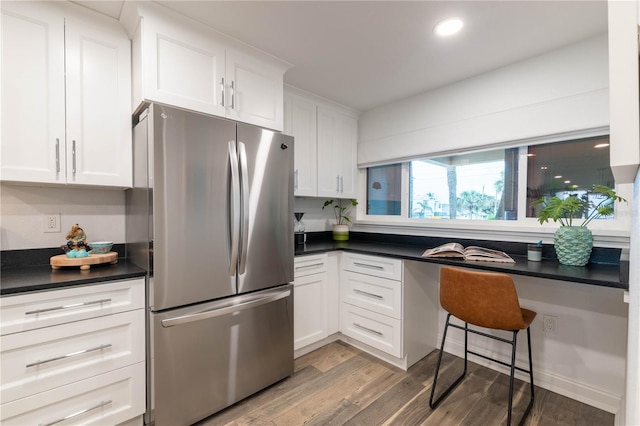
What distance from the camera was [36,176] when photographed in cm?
154

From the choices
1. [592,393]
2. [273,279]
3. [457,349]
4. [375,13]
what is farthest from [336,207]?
[592,393]

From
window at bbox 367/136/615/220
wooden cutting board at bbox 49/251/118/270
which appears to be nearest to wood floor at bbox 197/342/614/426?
wooden cutting board at bbox 49/251/118/270

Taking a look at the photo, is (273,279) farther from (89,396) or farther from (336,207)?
(336,207)

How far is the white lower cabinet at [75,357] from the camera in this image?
4.20ft

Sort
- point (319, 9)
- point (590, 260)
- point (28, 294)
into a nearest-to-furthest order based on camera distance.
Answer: point (28, 294) < point (319, 9) < point (590, 260)

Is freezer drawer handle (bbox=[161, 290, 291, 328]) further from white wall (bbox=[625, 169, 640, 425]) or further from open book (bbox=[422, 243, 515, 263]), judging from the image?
white wall (bbox=[625, 169, 640, 425])

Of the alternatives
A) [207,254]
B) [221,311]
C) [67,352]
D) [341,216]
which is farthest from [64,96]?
[341,216]

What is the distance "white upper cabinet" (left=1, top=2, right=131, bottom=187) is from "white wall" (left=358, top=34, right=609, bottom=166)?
228cm

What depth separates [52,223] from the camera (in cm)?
179

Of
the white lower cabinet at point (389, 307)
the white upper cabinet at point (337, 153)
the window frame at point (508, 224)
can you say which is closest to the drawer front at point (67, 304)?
the white lower cabinet at point (389, 307)

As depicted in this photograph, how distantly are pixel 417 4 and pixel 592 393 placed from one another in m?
2.61

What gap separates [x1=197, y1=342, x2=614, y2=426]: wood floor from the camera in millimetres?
1720

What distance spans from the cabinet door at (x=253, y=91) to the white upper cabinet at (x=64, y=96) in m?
0.61

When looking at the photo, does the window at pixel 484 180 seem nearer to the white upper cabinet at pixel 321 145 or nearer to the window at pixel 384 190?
the window at pixel 384 190
